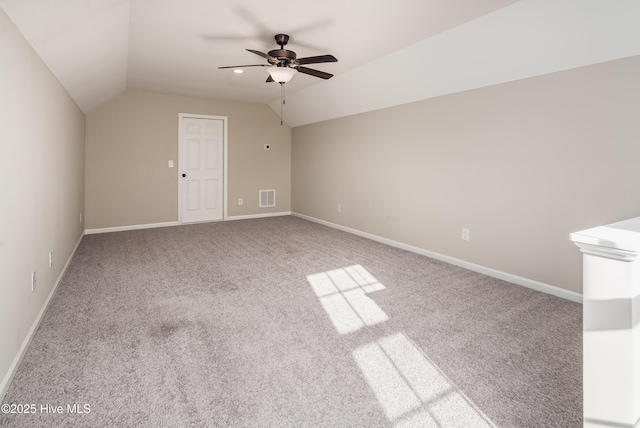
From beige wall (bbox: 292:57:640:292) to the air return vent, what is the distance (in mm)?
2567

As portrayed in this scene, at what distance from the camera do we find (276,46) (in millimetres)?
3738

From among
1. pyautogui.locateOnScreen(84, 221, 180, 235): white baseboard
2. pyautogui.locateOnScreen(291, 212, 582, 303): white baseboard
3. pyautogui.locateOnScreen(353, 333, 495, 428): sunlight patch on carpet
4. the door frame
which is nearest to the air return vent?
the door frame

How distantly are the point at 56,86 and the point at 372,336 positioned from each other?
11.8 feet

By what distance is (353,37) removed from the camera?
3.46 meters

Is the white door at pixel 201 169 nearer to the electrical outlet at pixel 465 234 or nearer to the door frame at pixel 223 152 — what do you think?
the door frame at pixel 223 152

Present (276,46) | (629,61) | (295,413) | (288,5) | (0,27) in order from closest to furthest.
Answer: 1. (295,413)
2. (0,27)
3. (629,61)
4. (288,5)
5. (276,46)

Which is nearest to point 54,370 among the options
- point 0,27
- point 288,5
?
point 0,27

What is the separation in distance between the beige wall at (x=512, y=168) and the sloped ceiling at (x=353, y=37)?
214 mm

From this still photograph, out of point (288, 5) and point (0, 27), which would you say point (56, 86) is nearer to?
point (0, 27)

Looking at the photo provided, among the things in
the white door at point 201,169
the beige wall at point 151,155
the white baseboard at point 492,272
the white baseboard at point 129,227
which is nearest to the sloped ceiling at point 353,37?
the beige wall at point 151,155

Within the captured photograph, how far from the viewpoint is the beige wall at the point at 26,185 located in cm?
181

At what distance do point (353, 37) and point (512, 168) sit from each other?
81.7 inches

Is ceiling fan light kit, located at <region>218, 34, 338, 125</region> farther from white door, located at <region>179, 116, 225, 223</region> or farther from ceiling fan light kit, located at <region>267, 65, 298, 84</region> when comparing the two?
white door, located at <region>179, 116, 225, 223</region>

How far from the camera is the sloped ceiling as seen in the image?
8.11 ft
